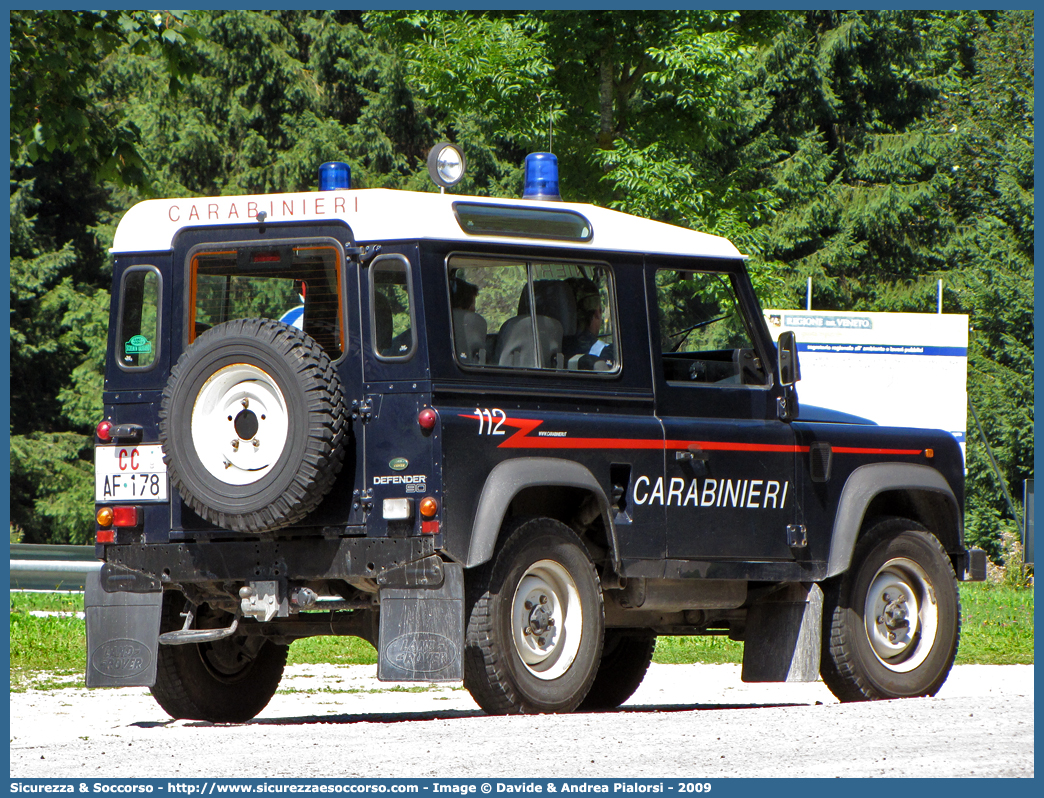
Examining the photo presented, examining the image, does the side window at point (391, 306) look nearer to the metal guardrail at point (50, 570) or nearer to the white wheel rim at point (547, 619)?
the white wheel rim at point (547, 619)

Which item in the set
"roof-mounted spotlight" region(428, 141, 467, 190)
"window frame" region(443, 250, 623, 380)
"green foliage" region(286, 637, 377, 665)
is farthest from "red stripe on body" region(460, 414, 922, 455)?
"green foliage" region(286, 637, 377, 665)

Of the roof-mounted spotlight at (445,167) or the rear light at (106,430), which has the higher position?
the roof-mounted spotlight at (445,167)

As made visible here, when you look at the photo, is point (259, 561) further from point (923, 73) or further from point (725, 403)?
point (923, 73)

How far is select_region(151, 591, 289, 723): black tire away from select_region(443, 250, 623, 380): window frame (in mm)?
2086

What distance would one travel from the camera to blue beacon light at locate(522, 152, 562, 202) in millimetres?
9023

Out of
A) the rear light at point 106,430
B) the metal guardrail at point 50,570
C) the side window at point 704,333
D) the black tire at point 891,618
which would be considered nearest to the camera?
the rear light at point 106,430

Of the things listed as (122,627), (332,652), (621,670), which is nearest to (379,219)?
(122,627)

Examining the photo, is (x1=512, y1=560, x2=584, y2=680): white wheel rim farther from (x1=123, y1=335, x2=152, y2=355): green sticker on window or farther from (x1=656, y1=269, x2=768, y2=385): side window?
(x1=123, y1=335, x2=152, y2=355): green sticker on window

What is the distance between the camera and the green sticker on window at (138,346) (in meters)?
8.53

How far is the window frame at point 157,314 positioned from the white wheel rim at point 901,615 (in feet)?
13.9

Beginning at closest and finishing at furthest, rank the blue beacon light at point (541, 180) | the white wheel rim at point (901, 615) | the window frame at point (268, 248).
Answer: the window frame at point (268, 248) → the blue beacon light at point (541, 180) → the white wheel rim at point (901, 615)

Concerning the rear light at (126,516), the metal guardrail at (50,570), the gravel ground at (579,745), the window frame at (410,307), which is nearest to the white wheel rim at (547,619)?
the gravel ground at (579,745)

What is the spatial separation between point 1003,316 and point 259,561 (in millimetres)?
26874

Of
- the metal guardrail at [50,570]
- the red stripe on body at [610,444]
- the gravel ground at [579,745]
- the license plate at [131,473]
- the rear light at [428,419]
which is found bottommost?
the metal guardrail at [50,570]
